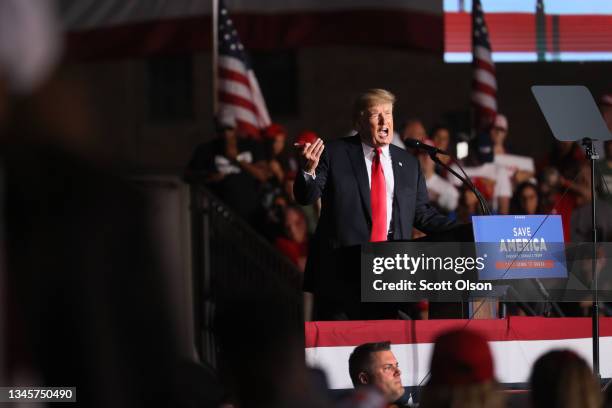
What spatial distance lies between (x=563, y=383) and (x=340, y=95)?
14.9 metres

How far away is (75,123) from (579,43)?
891cm

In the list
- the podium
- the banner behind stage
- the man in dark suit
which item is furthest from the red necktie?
the banner behind stage

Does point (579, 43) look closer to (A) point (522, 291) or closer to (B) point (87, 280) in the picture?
(A) point (522, 291)

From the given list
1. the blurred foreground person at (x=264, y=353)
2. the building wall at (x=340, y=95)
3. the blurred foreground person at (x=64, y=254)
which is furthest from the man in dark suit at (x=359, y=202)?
the building wall at (x=340, y=95)

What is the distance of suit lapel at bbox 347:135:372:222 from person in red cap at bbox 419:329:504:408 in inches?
113

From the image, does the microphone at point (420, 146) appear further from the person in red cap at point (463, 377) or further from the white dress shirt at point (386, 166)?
the person in red cap at point (463, 377)

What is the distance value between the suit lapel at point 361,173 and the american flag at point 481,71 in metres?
5.68

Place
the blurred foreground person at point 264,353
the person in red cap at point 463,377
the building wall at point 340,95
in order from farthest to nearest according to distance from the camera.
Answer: the building wall at point 340,95 → the person in red cap at point 463,377 → the blurred foreground person at point 264,353

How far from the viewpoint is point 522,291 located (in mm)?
5414

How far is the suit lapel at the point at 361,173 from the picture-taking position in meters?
5.84

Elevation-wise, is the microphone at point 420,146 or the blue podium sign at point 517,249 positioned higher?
the microphone at point 420,146

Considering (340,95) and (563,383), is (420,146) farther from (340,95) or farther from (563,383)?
(340,95)

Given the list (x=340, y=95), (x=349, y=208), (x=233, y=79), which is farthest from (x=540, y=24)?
(x=340, y=95)

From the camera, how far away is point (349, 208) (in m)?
5.80
